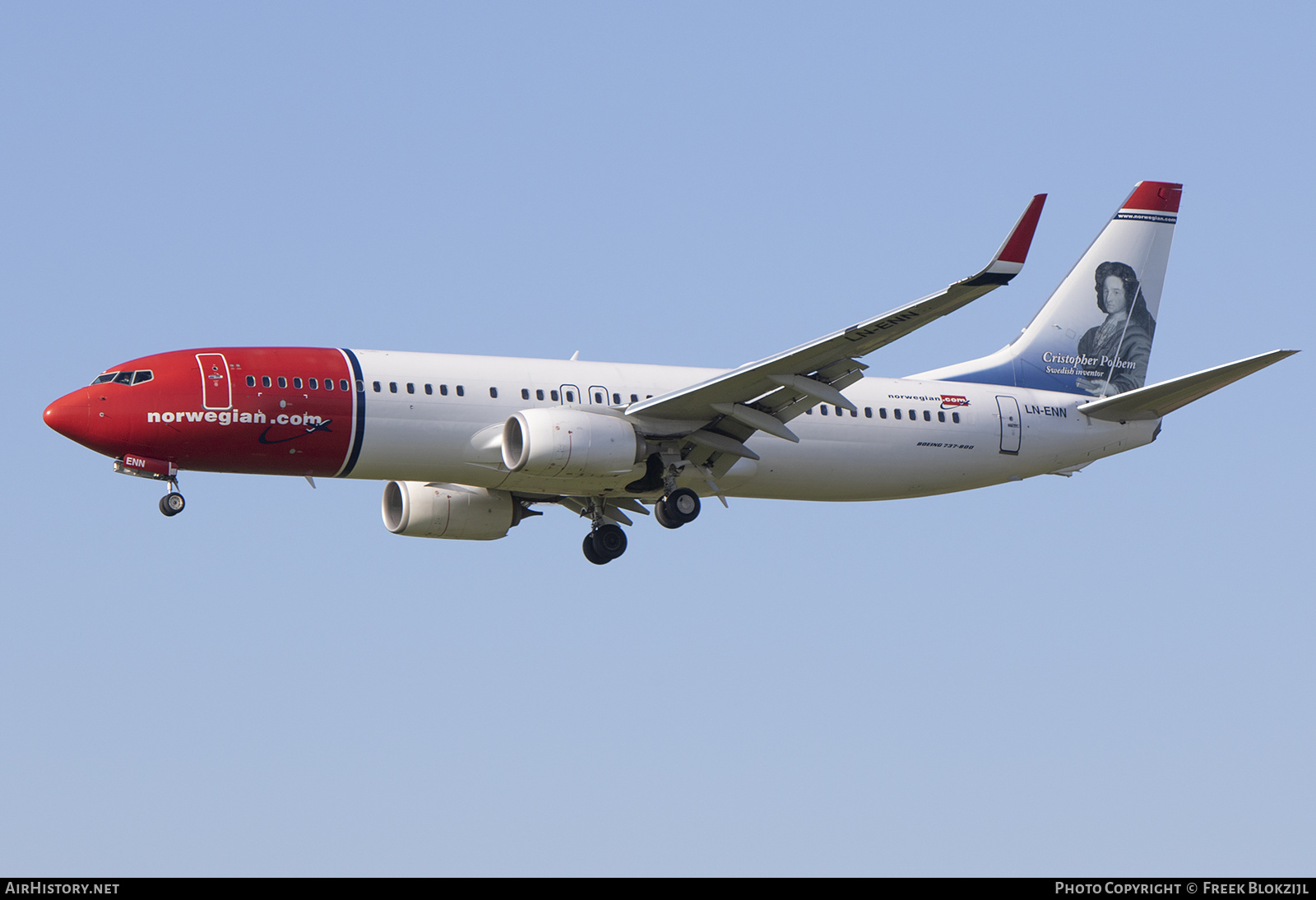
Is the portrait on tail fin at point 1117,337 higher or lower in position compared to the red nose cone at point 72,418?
higher

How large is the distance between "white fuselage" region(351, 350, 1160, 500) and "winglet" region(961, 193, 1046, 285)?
9.12 meters

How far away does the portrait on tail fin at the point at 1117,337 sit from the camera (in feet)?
153

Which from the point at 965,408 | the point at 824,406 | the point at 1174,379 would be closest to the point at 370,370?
the point at 824,406

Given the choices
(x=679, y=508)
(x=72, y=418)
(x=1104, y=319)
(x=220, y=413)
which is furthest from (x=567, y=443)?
(x=1104, y=319)

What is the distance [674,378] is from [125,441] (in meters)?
12.3

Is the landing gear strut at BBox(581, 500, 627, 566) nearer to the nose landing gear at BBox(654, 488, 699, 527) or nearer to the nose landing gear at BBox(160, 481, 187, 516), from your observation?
the nose landing gear at BBox(654, 488, 699, 527)

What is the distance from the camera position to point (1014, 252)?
33.0 metres

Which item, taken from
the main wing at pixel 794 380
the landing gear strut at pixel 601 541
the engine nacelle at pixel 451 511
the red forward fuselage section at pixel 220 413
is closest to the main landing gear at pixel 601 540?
the landing gear strut at pixel 601 541

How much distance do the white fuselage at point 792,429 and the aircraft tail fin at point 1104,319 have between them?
1045 mm

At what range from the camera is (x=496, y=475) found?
3875 cm

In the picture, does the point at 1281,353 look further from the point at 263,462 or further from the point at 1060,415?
the point at 263,462

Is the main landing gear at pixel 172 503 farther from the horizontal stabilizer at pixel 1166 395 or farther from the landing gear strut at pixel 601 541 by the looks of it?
the horizontal stabilizer at pixel 1166 395

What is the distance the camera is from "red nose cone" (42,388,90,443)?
121 feet

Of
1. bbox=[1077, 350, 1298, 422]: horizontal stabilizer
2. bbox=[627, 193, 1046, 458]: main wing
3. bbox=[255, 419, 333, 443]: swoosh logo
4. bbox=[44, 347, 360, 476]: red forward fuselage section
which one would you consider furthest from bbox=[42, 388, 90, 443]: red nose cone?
bbox=[1077, 350, 1298, 422]: horizontal stabilizer
